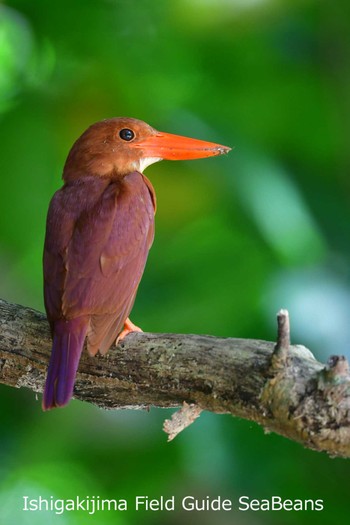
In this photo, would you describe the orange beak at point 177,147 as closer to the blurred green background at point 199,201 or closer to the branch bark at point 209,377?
the blurred green background at point 199,201

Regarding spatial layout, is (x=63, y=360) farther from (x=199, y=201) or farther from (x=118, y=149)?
(x=199, y=201)

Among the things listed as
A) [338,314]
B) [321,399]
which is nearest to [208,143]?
[338,314]

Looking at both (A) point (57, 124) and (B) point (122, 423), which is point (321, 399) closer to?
(B) point (122, 423)

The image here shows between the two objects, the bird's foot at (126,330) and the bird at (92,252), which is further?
the bird's foot at (126,330)

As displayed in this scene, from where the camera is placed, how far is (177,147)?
3545 millimetres

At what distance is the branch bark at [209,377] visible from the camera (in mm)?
2207

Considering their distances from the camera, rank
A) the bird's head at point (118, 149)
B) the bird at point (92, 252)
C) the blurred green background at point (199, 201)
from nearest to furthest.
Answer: the bird at point (92, 252) → the bird's head at point (118, 149) → the blurred green background at point (199, 201)

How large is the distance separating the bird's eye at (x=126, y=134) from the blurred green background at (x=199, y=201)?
0.56 m

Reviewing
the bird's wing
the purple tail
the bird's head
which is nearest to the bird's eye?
the bird's head

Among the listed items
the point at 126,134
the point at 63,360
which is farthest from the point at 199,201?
the point at 63,360

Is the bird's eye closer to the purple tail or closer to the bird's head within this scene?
the bird's head

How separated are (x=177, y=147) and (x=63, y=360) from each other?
1155 mm

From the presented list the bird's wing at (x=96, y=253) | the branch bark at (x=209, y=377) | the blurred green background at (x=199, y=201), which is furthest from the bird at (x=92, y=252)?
the blurred green background at (x=199, y=201)

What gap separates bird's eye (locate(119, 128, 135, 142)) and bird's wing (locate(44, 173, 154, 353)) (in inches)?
13.0
